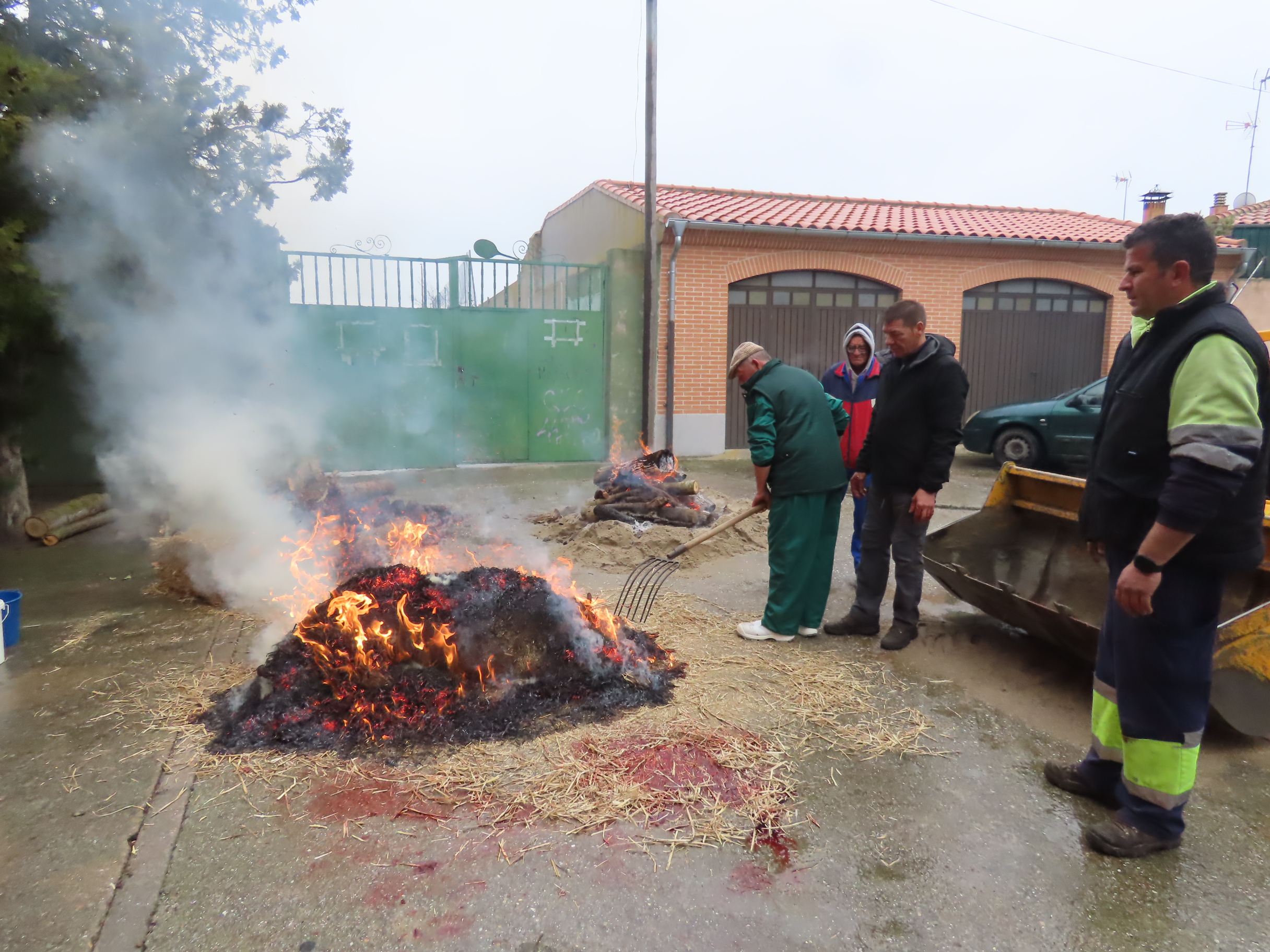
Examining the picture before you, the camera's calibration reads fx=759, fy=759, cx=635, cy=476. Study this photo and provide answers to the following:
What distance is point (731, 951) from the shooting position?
2332 millimetres

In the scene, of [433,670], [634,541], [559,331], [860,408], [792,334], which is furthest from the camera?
[792,334]

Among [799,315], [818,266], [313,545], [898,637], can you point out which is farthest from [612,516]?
[818,266]

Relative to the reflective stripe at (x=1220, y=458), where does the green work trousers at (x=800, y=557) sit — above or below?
below

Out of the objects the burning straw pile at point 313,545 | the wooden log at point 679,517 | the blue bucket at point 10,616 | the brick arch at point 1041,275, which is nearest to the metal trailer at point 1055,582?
the wooden log at point 679,517

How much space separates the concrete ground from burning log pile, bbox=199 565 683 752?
44 cm

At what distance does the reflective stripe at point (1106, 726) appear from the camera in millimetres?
2992

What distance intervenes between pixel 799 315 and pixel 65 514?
10.6 m

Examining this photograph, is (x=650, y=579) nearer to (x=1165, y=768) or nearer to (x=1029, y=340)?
(x=1165, y=768)

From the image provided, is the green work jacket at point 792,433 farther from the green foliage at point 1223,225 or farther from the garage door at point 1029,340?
the green foliage at point 1223,225

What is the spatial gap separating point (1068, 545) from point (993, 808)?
2261 mm

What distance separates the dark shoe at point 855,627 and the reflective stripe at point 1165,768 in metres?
2.18

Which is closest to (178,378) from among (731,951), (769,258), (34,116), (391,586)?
(34,116)

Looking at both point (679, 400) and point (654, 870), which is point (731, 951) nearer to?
point (654, 870)

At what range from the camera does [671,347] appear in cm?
1229
